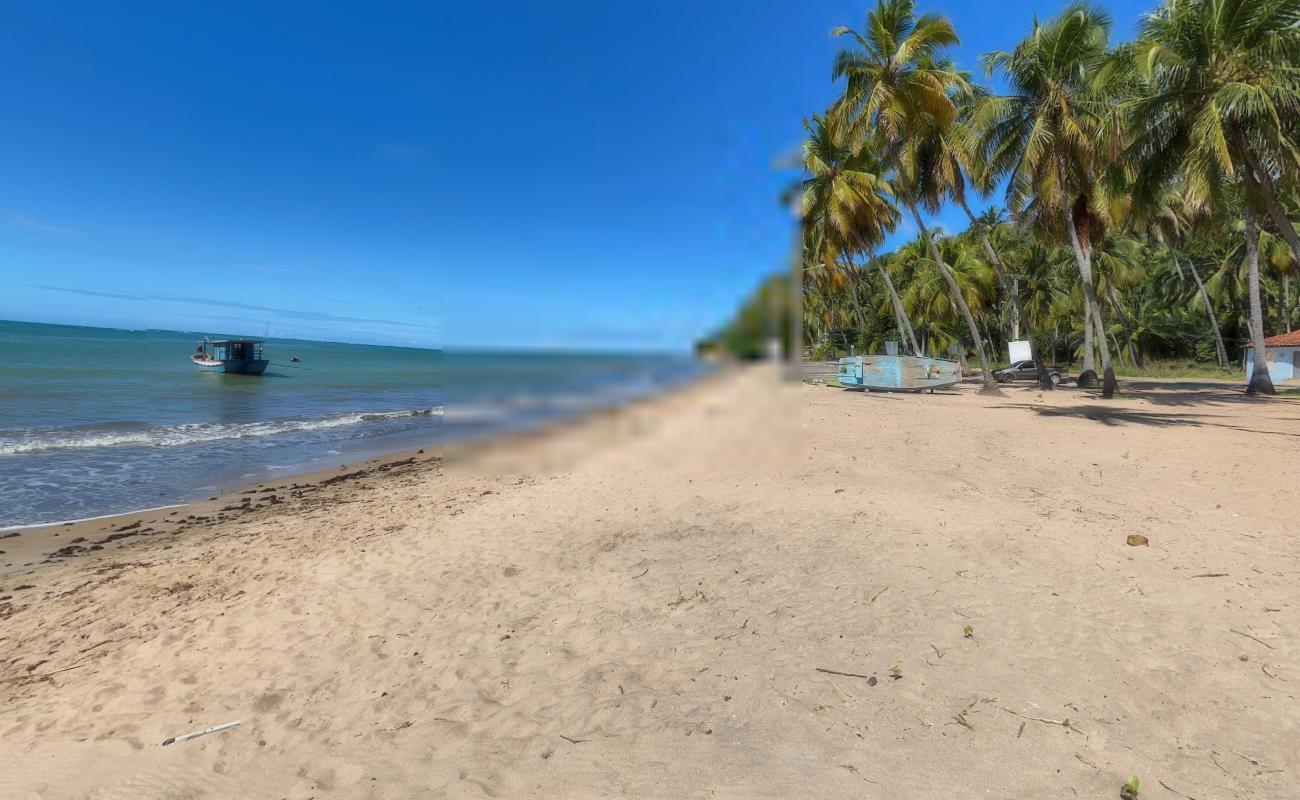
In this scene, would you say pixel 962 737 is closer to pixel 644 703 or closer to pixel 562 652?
pixel 644 703

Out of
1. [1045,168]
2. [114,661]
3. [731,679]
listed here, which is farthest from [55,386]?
[1045,168]

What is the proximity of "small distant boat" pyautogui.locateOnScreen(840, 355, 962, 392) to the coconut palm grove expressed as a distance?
1.91 m

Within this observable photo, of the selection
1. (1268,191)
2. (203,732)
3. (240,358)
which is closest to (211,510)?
(203,732)

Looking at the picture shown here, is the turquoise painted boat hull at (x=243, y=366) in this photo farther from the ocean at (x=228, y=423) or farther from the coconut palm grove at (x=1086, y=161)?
the coconut palm grove at (x=1086, y=161)

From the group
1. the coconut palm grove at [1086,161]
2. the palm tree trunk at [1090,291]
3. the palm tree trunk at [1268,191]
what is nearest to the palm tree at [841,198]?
Result: the coconut palm grove at [1086,161]

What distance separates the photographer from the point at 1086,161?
18.4 m

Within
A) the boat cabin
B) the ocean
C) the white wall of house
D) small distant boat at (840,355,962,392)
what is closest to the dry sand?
the ocean

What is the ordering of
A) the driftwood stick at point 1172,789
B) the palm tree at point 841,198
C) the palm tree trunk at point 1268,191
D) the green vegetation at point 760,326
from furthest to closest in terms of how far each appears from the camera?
1. the palm tree at point 841,198
2. the palm tree trunk at point 1268,191
3. the green vegetation at point 760,326
4. the driftwood stick at point 1172,789

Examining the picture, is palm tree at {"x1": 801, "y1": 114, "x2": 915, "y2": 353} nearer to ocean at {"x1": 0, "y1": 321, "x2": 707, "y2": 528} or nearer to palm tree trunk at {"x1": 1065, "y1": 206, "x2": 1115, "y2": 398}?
palm tree trunk at {"x1": 1065, "y1": 206, "x2": 1115, "y2": 398}

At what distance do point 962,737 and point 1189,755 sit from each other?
89cm

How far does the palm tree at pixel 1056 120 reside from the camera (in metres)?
18.3

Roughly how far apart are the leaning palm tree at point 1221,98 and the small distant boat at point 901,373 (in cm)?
875

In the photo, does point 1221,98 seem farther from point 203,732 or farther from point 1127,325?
point 1127,325

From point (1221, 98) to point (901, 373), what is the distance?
1123 centimetres
